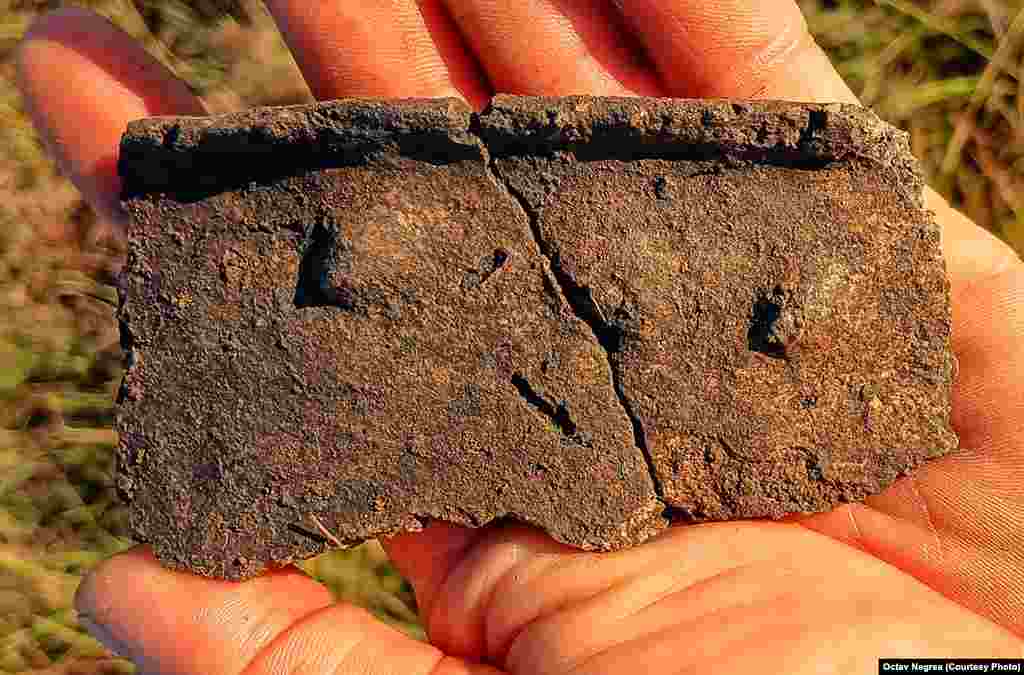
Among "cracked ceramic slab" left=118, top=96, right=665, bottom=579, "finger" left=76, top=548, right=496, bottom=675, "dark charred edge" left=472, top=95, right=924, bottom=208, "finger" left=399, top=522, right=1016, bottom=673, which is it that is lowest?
"finger" left=76, top=548, right=496, bottom=675

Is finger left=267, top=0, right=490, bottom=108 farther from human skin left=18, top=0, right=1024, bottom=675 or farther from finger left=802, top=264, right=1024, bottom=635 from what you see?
finger left=802, top=264, right=1024, bottom=635

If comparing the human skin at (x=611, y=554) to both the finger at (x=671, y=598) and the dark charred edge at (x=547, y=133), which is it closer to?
the finger at (x=671, y=598)

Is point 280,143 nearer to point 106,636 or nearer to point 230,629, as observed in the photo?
point 230,629

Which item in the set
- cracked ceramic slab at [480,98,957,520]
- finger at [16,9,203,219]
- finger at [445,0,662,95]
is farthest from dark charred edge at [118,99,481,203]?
finger at [445,0,662,95]

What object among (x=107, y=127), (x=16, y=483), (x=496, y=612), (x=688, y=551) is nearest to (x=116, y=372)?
(x=16, y=483)

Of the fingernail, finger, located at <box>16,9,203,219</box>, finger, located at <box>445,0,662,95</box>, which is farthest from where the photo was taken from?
finger, located at <box>445,0,662,95</box>

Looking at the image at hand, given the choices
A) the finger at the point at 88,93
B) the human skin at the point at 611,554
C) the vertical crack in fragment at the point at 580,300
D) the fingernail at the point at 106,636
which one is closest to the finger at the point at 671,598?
the human skin at the point at 611,554
